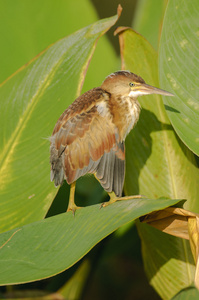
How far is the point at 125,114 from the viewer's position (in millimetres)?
1959

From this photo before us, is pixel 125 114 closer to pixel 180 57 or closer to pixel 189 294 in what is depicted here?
pixel 180 57

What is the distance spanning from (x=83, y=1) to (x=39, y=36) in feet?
0.93

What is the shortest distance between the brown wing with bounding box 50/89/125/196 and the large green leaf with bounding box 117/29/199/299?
0.17 m

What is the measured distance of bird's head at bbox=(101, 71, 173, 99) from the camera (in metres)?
1.94

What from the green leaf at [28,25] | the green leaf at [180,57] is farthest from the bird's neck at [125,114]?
the green leaf at [28,25]

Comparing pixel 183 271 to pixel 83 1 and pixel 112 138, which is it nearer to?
pixel 112 138

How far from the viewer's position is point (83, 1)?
2.31 meters

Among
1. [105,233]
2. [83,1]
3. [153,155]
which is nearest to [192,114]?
[153,155]

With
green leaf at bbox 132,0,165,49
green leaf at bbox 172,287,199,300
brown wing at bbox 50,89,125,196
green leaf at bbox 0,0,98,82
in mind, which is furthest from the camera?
green leaf at bbox 132,0,165,49

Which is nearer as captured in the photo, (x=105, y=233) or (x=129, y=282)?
(x=105, y=233)

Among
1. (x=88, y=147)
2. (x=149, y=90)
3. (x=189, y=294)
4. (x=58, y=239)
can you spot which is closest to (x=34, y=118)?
(x=88, y=147)

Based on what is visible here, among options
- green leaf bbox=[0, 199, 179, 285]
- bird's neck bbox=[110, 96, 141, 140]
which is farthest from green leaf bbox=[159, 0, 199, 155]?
green leaf bbox=[0, 199, 179, 285]

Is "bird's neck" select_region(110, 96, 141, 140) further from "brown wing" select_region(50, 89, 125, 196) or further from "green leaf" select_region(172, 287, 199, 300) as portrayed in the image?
"green leaf" select_region(172, 287, 199, 300)

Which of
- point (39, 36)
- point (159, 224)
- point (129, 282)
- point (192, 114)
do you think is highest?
point (39, 36)
